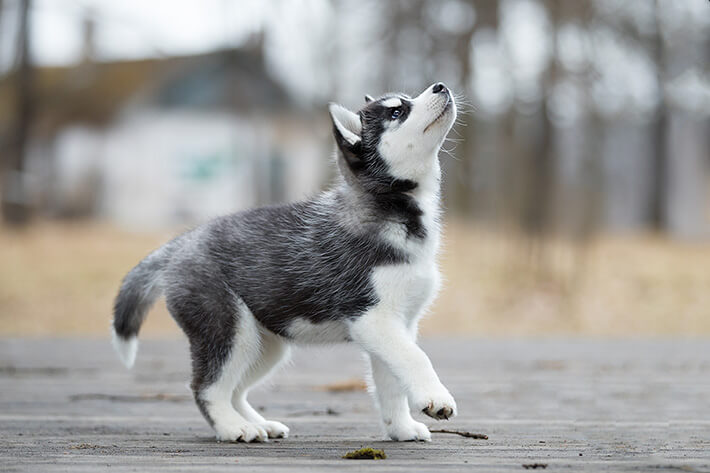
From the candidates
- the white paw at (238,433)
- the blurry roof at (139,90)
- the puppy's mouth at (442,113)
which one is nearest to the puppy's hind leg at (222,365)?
the white paw at (238,433)

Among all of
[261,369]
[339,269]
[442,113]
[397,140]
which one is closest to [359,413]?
[261,369]

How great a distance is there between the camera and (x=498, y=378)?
5.66 meters

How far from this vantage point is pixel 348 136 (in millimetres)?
3592

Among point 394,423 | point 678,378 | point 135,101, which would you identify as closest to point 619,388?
point 678,378

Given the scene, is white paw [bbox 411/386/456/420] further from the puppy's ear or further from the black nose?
the black nose

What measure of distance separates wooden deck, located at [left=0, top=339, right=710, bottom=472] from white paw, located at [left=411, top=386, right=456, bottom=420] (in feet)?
0.49

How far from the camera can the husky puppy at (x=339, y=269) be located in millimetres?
3469

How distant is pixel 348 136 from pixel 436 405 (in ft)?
3.77

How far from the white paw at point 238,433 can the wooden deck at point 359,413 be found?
74 millimetres

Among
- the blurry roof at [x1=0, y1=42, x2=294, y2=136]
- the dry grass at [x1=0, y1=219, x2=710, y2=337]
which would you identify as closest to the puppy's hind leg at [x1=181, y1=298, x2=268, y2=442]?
the dry grass at [x1=0, y1=219, x2=710, y2=337]

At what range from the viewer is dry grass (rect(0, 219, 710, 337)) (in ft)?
39.8

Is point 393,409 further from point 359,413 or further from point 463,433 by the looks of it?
point 359,413

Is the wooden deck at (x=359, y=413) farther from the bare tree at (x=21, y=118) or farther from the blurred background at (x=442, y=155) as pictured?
the bare tree at (x=21, y=118)

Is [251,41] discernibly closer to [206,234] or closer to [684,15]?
[684,15]
